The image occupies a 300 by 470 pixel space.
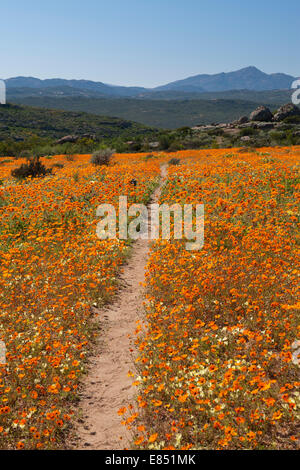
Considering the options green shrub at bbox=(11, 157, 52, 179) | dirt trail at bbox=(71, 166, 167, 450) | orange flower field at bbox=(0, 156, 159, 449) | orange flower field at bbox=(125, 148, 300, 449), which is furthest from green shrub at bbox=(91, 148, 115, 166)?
dirt trail at bbox=(71, 166, 167, 450)

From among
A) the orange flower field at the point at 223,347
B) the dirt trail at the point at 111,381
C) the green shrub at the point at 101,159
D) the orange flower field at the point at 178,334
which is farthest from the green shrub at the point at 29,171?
the dirt trail at the point at 111,381

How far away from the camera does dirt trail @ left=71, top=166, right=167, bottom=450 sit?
445 centimetres

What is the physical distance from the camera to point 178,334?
5.98m

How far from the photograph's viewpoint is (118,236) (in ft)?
37.2

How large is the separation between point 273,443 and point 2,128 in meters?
102

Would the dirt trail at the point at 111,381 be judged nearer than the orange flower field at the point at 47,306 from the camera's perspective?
Yes

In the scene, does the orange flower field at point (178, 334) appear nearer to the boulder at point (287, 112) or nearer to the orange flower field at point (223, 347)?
the orange flower field at point (223, 347)

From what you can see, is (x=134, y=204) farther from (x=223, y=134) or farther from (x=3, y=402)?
(x=223, y=134)

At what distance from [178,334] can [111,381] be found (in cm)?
127

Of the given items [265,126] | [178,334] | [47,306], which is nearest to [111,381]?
[178,334]

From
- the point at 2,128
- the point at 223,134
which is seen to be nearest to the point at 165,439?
the point at 223,134

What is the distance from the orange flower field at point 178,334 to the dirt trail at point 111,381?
0.18 m

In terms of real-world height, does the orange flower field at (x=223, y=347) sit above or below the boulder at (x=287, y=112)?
below

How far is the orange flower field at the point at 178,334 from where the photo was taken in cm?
434
